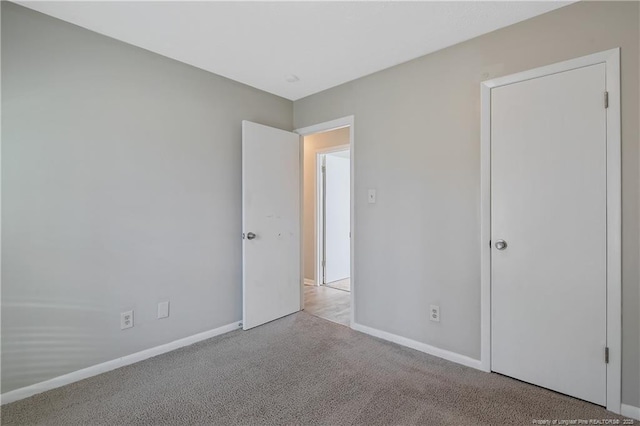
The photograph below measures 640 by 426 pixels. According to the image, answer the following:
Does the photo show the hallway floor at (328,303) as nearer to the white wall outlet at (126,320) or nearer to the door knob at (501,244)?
the door knob at (501,244)

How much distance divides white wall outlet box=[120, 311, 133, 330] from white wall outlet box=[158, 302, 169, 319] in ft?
0.68

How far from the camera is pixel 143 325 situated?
2.42 m

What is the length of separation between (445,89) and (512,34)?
51 centimetres

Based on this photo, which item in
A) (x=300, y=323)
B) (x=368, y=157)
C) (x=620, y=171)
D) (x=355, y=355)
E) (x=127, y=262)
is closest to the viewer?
(x=620, y=171)

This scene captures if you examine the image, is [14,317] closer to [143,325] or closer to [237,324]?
[143,325]

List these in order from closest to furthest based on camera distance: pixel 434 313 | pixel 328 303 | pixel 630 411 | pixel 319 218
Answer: pixel 630 411 → pixel 434 313 → pixel 328 303 → pixel 319 218

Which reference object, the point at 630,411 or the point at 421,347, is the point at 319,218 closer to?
the point at 421,347

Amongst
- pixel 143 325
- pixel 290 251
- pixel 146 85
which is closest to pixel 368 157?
pixel 290 251

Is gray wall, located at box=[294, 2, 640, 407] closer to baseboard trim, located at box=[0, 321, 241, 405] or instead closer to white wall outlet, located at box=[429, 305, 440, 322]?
white wall outlet, located at box=[429, 305, 440, 322]

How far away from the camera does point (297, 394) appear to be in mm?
1949

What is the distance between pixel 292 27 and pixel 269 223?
1779 mm

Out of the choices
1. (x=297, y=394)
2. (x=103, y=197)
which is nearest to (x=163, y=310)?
(x=103, y=197)

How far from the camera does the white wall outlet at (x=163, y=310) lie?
2511 mm

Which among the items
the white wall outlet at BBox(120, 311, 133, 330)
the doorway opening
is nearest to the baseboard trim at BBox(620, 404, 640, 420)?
the doorway opening
